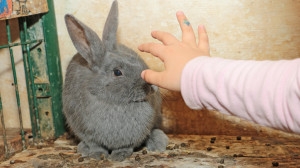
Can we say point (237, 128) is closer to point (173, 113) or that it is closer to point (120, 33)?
point (173, 113)

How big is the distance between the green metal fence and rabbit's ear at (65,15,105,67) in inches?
18.6

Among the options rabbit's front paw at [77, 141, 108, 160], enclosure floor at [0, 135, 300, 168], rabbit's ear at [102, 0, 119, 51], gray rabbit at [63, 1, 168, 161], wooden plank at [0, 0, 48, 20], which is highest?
wooden plank at [0, 0, 48, 20]

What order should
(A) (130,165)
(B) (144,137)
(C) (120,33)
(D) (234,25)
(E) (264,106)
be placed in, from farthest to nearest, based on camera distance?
(C) (120,33), (D) (234,25), (B) (144,137), (A) (130,165), (E) (264,106)

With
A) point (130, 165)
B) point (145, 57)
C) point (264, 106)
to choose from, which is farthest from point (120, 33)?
point (264, 106)

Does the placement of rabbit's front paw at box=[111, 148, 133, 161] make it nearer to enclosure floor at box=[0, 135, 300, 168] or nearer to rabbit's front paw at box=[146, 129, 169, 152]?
enclosure floor at box=[0, 135, 300, 168]

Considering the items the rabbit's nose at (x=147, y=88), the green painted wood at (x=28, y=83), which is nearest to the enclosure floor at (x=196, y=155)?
the green painted wood at (x=28, y=83)

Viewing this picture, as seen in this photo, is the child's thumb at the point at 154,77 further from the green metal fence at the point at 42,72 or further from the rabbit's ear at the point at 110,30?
the green metal fence at the point at 42,72

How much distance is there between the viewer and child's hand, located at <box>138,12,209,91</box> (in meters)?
1.26

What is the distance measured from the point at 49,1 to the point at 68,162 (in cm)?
103

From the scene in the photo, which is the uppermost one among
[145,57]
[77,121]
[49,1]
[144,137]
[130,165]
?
[49,1]

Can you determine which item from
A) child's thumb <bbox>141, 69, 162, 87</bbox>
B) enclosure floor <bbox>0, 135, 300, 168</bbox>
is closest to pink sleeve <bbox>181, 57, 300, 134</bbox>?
child's thumb <bbox>141, 69, 162, 87</bbox>

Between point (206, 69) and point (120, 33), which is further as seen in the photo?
point (120, 33)

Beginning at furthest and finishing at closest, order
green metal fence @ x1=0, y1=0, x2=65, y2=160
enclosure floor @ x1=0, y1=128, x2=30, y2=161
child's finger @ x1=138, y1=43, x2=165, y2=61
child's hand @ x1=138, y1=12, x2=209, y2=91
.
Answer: green metal fence @ x1=0, y1=0, x2=65, y2=160
enclosure floor @ x1=0, y1=128, x2=30, y2=161
child's finger @ x1=138, y1=43, x2=165, y2=61
child's hand @ x1=138, y1=12, x2=209, y2=91

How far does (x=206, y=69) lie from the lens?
1164mm
